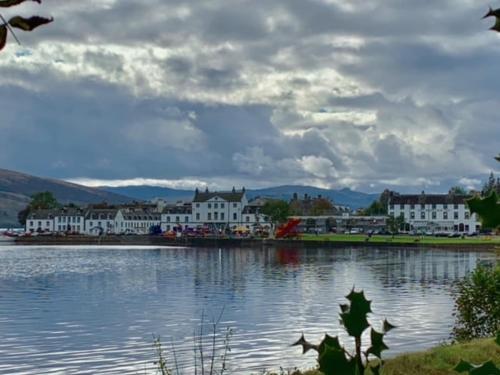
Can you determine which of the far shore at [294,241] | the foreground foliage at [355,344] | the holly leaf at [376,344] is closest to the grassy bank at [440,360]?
the holly leaf at [376,344]

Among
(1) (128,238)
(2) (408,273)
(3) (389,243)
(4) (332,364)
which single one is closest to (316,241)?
(3) (389,243)

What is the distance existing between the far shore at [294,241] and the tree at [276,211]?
2307 cm

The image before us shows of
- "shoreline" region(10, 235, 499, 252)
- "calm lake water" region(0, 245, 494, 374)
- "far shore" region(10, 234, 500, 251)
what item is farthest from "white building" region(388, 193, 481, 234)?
"calm lake water" region(0, 245, 494, 374)

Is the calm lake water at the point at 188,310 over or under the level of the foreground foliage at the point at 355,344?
under

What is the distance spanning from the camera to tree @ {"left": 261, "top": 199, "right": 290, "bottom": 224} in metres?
189

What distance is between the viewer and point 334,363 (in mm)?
3262

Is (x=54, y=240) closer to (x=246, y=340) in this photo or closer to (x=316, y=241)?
(x=316, y=241)

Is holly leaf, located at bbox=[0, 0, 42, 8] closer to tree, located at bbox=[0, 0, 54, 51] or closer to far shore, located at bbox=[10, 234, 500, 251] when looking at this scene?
tree, located at bbox=[0, 0, 54, 51]

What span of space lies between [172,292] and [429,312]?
2024 centimetres

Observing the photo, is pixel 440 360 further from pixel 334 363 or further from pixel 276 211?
pixel 276 211

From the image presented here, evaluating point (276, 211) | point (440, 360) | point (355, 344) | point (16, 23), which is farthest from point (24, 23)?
point (276, 211)

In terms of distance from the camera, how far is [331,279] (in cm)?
6625

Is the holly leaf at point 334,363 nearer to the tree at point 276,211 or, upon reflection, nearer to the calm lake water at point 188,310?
the calm lake water at point 188,310

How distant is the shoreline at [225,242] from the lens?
419ft
